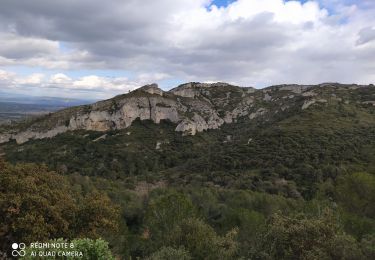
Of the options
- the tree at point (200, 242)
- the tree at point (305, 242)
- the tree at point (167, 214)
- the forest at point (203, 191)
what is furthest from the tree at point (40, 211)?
the tree at point (167, 214)

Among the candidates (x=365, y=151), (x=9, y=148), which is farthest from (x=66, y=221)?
(x=9, y=148)

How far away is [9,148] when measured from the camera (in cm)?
11256

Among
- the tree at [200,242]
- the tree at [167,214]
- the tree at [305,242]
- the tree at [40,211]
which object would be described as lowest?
the tree at [167,214]

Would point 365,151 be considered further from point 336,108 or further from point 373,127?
point 336,108

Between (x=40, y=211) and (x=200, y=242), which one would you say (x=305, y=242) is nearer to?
(x=200, y=242)

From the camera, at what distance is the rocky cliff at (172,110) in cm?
12450

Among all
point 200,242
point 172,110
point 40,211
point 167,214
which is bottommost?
point 167,214

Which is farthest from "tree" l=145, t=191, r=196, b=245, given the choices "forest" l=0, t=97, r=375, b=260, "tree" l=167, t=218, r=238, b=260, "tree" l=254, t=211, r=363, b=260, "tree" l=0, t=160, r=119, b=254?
"tree" l=0, t=160, r=119, b=254

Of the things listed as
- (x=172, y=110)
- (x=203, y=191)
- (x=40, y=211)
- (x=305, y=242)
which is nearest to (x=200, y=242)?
(x=305, y=242)

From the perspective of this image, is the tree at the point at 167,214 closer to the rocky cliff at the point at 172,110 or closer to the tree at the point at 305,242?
the tree at the point at 305,242

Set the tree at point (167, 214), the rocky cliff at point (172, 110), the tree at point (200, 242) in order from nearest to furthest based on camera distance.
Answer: the tree at point (200, 242) < the tree at point (167, 214) < the rocky cliff at point (172, 110)

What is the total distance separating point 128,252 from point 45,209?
17.9 meters

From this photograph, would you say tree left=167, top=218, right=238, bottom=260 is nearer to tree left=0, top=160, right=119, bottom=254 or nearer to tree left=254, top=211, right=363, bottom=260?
tree left=254, top=211, right=363, bottom=260

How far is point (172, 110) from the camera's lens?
13975cm
